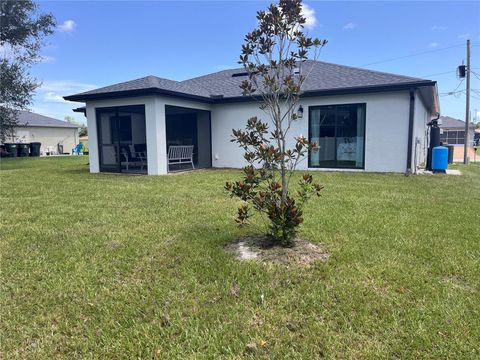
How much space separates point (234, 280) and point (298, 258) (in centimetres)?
77

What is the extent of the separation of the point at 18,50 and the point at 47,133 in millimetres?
15680

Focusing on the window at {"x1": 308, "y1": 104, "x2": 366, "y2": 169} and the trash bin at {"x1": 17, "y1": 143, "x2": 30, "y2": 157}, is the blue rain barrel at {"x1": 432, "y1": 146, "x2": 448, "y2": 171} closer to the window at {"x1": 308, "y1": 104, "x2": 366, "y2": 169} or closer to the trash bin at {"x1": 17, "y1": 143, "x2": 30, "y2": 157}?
the window at {"x1": 308, "y1": 104, "x2": 366, "y2": 169}

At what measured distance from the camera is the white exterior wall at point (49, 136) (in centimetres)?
2925

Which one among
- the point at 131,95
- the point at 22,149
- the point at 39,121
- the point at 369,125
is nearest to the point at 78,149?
the point at 39,121

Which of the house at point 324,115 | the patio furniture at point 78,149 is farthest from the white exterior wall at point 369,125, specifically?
the patio furniture at point 78,149

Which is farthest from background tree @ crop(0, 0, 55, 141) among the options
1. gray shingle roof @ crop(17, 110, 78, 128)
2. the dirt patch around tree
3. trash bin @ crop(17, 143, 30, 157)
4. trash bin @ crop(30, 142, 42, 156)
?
the dirt patch around tree

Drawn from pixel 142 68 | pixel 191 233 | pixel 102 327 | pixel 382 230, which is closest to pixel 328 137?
pixel 382 230

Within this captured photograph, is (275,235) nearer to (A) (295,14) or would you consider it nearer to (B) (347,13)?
(A) (295,14)

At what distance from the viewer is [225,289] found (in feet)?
10.0

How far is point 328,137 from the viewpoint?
40.3 feet

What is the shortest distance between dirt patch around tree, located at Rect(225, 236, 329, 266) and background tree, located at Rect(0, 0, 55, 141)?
55.0ft

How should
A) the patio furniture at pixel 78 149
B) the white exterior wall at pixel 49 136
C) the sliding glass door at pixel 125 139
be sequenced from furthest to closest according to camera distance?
the patio furniture at pixel 78 149
the white exterior wall at pixel 49 136
the sliding glass door at pixel 125 139

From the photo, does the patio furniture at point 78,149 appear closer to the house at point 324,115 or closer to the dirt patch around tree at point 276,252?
the house at point 324,115

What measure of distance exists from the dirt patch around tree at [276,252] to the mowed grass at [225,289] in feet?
0.44
